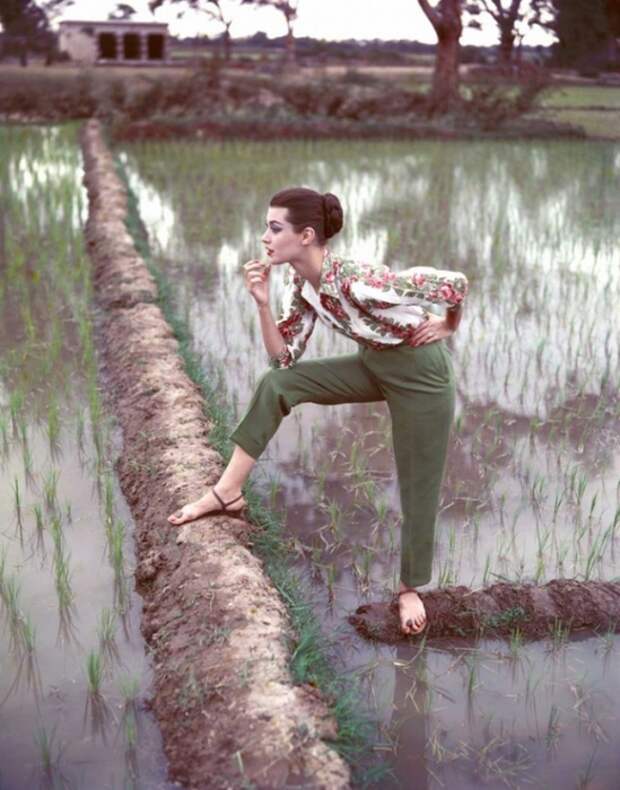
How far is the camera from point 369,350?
233 centimetres

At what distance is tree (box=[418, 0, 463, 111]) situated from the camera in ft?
55.6

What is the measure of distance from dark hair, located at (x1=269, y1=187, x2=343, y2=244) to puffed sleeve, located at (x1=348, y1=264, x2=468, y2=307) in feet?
0.47

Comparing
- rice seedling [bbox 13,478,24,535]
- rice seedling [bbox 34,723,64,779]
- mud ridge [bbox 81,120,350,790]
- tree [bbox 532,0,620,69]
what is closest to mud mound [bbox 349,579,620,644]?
mud ridge [bbox 81,120,350,790]

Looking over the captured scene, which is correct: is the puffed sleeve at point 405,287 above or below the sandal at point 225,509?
above

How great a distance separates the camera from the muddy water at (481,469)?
2.08 meters

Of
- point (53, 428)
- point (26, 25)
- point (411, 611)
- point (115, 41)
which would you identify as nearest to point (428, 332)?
point (411, 611)

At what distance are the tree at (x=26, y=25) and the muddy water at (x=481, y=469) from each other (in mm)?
18352

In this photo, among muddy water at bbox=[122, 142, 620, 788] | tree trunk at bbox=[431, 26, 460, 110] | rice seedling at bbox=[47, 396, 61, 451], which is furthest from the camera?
tree trunk at bbox=[431, 26, 460, 110]

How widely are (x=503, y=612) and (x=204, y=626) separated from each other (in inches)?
28.7

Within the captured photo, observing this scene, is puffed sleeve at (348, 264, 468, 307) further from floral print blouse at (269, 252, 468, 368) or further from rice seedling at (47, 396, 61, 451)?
rice seedling at (47, 396, 61, 451)

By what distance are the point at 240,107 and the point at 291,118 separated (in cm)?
143

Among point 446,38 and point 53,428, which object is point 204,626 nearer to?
point 53,428

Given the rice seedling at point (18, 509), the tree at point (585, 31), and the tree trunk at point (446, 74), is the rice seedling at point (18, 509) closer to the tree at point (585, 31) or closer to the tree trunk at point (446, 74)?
the tree at point (585, 31)

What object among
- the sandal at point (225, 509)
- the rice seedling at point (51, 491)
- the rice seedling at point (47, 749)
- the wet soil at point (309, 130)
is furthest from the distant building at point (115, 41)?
the rice seedling at point (47, 749)
